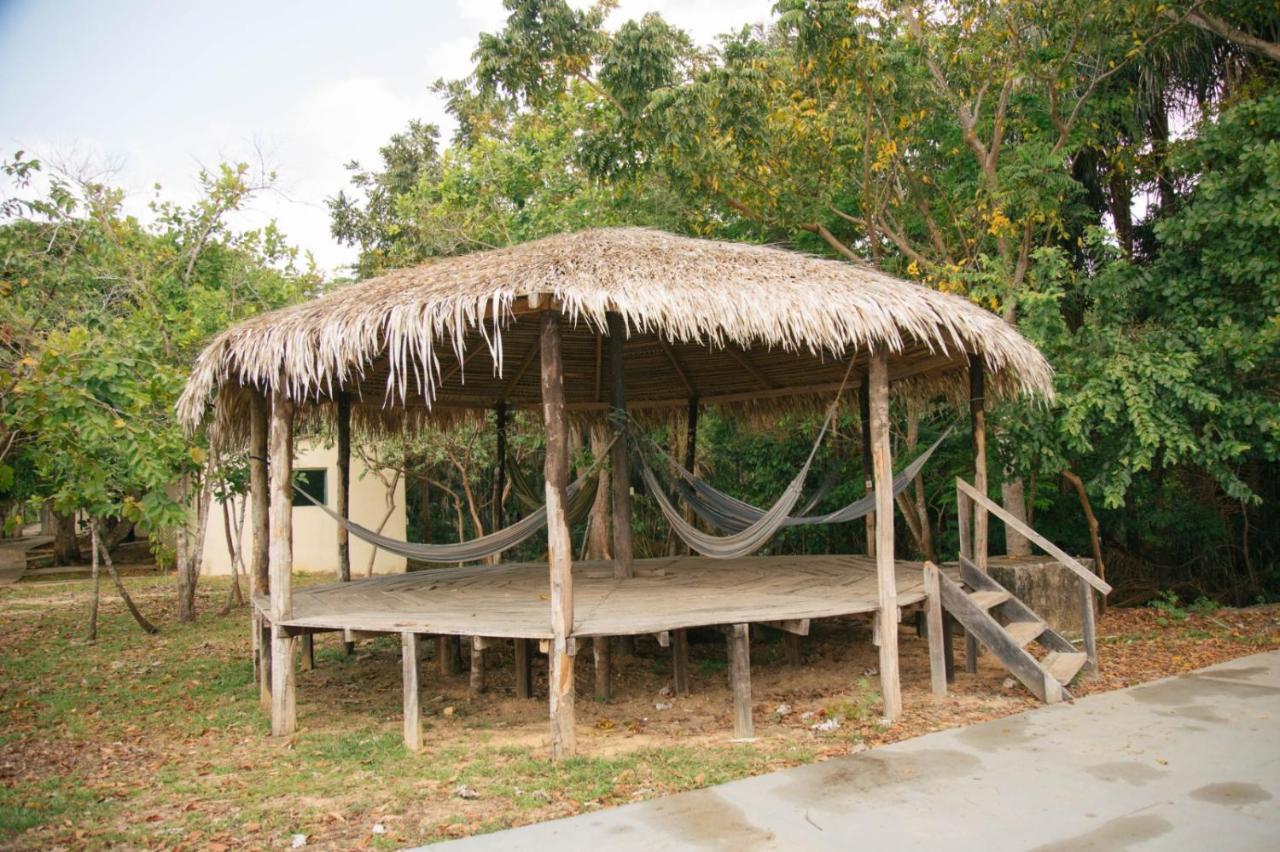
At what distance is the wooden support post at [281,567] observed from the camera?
446 centimetres

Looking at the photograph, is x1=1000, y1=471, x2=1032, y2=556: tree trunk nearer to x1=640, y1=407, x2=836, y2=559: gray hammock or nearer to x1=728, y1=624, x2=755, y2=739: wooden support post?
x1=640, y1=407, x2=836, y2=559: gray hammock

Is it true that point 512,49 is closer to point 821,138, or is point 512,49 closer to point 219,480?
point 821,138

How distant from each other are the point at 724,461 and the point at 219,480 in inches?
183

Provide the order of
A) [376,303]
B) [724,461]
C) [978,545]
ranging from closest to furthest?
[376,303]
[978,545]
[724,461]

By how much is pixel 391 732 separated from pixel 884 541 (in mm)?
2625

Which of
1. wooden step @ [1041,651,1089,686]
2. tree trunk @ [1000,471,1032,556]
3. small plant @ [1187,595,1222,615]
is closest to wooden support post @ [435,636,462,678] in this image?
wooden step @ [1041,651,1089,686]

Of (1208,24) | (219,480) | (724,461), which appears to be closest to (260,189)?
(219,480)

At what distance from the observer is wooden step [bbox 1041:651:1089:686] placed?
4.63 m

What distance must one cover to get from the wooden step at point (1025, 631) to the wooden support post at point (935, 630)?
37 centimetres

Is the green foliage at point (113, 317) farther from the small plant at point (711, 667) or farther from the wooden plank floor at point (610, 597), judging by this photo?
the small plant at point (711, 667)

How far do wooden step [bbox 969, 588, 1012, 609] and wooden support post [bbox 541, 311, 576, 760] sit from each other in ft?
7.74

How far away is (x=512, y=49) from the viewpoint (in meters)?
7.09

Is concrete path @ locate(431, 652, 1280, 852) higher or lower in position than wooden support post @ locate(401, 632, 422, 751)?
lower

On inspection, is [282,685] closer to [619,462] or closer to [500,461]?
[619,462]
